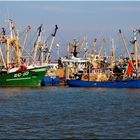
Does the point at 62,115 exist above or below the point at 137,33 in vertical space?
below

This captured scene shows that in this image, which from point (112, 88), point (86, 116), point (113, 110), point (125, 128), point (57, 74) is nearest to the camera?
point (125, 128)

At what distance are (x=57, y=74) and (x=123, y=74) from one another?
80.7 ft

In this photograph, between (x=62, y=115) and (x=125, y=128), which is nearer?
(x=125, y=128)

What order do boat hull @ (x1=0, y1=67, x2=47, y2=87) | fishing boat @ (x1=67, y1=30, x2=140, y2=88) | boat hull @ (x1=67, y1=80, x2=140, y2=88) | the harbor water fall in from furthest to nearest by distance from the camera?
boat hull @ (x1=0, y1=67, x2=47, y2=87) < fishing boat @ (x1=67, y1=30, x2=140, y2=88) < boat hull @ (x1=67, y1=80, x2=140, y2=88) < the harbor water

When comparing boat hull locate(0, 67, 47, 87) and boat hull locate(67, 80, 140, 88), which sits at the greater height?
boat hull locate(0, 67, 47, 87)

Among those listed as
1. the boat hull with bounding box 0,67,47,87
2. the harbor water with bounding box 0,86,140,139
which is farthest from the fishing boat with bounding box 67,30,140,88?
the harbor water with bounding box 0,86,140,139

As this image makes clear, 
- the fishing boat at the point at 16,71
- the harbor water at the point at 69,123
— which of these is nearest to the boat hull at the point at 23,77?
the fishing boat at the point at 16,71

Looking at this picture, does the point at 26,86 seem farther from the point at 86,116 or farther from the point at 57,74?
the point at 86,116

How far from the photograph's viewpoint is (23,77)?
384 ft

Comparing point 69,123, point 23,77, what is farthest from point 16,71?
point 69,123

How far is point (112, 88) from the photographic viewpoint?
374ft

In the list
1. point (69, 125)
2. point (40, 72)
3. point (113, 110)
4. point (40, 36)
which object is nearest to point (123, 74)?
point (40, 72)

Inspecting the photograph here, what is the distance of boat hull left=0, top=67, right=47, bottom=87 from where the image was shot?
117 metres

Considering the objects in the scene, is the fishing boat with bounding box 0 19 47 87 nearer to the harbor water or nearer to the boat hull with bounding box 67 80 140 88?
the boat hull with bounding box 67 80 140 88
